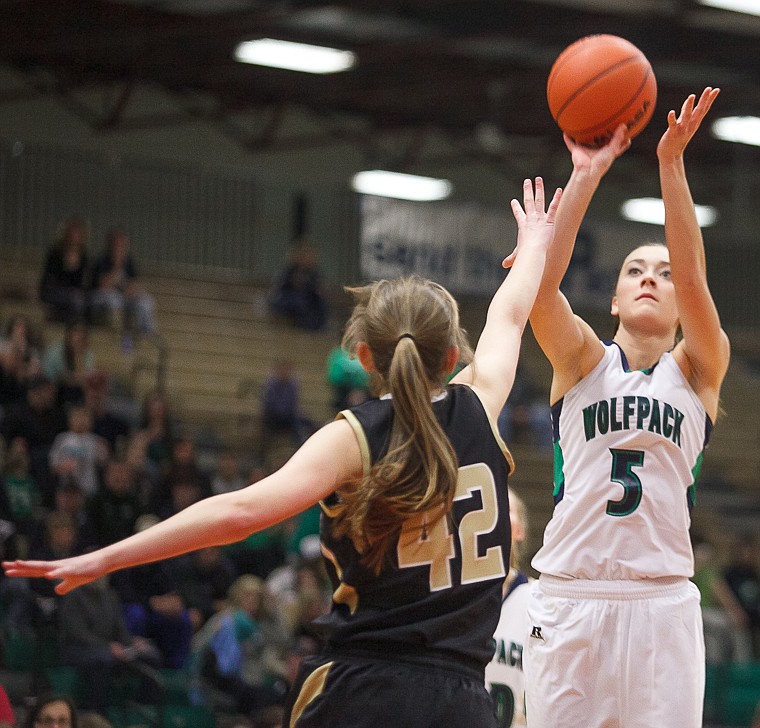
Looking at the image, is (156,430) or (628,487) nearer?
(628,487)

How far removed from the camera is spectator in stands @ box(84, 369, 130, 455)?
12766 millimetres

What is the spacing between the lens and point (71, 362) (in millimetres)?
13227

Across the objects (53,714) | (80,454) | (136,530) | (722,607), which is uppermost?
(80,454)

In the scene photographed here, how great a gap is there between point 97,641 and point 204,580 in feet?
6.73

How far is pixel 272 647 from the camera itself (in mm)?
9758

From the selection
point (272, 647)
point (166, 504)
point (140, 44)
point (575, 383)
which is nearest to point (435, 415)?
point (575, 383)

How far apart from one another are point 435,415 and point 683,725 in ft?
5.63

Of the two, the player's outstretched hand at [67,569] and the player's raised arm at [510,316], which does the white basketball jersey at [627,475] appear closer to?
the player's raised arm at [510,316]

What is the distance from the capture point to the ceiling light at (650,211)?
76.7 feet

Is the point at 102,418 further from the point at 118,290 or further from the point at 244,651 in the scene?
the point at 244,651

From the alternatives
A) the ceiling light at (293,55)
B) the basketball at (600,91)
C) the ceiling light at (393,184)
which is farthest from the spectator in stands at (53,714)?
the ceiling light at (393,184)

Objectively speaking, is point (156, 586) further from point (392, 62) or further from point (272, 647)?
point (392, 62)

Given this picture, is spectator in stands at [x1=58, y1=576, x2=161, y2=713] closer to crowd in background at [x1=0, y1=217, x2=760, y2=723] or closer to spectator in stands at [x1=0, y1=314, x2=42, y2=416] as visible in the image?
crowd in background at [x1=0, y1=217, x2=760, y2=723]

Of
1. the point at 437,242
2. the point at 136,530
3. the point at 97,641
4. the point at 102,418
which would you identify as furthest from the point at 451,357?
the point at 437,242
